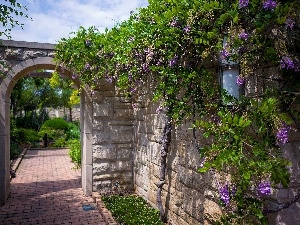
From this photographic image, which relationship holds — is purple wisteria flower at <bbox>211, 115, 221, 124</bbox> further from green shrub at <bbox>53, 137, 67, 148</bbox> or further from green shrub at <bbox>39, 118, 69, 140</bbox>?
green shrub at <bbox>39, 118, 69, 140</bbox>

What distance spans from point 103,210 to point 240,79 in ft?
11.8

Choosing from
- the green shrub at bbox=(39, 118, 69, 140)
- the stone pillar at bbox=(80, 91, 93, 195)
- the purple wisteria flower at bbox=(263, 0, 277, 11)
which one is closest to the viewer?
the purple wisteria flower at bbox=(263, 0, 277, 11)

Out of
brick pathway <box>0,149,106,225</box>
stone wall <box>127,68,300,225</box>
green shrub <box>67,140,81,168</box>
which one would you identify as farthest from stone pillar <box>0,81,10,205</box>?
green shrub <box>67,140,81,168</box>

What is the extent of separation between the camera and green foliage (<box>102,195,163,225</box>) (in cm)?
443

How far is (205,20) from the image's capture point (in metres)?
2.50

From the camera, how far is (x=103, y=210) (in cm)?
498

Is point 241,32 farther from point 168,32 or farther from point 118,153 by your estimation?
point 118,153

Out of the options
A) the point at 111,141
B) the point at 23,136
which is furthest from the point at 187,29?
the point at 23,136

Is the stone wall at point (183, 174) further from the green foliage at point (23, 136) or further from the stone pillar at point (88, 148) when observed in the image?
the green foliage at point (23, 136)

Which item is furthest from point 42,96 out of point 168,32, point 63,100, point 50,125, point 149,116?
point 168,32

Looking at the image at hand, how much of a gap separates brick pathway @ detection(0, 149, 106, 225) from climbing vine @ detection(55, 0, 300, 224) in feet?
9.30

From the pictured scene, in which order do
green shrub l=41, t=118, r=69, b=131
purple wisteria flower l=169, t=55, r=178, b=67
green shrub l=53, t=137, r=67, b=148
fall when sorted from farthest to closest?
green shrub l=41, t=118, r=69, b=131
green shrub l=53, t=137, r=67, b=148
purple wisteria flower l=169, t=55, r=178, b=67

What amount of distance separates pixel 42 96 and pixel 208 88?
66.7ft

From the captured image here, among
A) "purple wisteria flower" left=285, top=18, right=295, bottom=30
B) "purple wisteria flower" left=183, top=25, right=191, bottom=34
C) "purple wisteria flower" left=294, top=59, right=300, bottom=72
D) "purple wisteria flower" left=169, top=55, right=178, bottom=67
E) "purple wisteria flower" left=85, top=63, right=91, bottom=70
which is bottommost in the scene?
"purple wisteria flower" left=294, top=59, right=300, bottom=72
